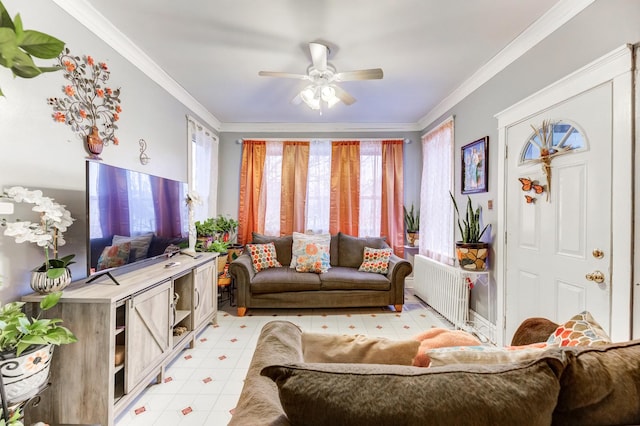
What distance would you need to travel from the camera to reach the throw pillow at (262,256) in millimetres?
3770

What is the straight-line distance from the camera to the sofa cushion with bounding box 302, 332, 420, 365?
93 centimetres

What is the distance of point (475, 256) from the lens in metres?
2.70

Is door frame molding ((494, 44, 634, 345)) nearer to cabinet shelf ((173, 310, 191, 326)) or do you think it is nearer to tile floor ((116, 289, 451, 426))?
tile floor ((116, 289, 451, 426))

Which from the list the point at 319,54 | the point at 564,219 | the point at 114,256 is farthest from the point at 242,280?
the point at 564,219

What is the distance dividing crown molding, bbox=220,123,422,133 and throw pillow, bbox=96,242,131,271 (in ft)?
9.98

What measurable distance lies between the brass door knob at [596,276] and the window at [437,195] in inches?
68.6

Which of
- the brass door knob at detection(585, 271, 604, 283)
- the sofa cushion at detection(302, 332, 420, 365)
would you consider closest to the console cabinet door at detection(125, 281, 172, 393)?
the sofa cushion at detection(302, 332, 420, 365)

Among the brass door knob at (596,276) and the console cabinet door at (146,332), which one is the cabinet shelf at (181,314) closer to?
the console cabinet door at (146,332)

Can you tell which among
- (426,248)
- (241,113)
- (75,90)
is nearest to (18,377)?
(75,90)

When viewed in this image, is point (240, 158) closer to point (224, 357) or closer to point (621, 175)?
point (224, 357)

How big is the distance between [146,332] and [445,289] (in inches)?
115

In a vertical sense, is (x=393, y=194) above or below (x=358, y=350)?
above

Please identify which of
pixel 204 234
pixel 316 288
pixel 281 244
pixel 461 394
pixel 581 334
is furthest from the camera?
pixel 281 244

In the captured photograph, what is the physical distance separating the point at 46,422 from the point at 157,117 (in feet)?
8.35
